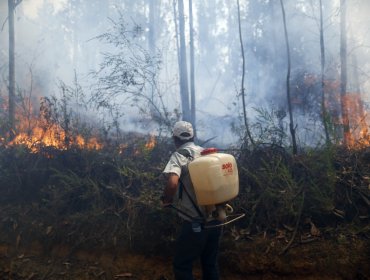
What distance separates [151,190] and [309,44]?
15.9m

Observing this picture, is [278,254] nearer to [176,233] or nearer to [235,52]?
[176,233]

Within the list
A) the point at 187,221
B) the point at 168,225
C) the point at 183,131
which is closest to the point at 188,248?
the point at 187,221

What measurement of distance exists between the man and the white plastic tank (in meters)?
0.14

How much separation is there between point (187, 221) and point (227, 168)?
721mm

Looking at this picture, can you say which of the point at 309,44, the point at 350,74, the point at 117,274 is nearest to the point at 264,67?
the point at 309,44

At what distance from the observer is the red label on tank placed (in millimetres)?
3357

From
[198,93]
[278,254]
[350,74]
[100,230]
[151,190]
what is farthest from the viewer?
[198,93]

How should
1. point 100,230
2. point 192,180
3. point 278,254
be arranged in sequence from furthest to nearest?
1. point 100,230
2. point 278,254
3. point 192,180

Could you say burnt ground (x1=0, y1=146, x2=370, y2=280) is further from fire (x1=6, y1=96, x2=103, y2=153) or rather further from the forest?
fire (x1=6, y1=96, x2=103, y2=153)

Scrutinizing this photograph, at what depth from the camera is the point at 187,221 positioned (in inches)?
134

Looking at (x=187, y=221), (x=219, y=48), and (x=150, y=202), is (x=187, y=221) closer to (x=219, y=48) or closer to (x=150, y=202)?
(x=150, y=202)

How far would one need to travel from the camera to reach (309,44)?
59.4ft

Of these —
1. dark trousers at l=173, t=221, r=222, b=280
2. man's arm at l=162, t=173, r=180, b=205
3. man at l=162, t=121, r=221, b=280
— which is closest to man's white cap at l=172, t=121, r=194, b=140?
man at l=162, t=121, r=221, b=280

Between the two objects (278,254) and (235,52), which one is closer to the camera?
(278,254)
